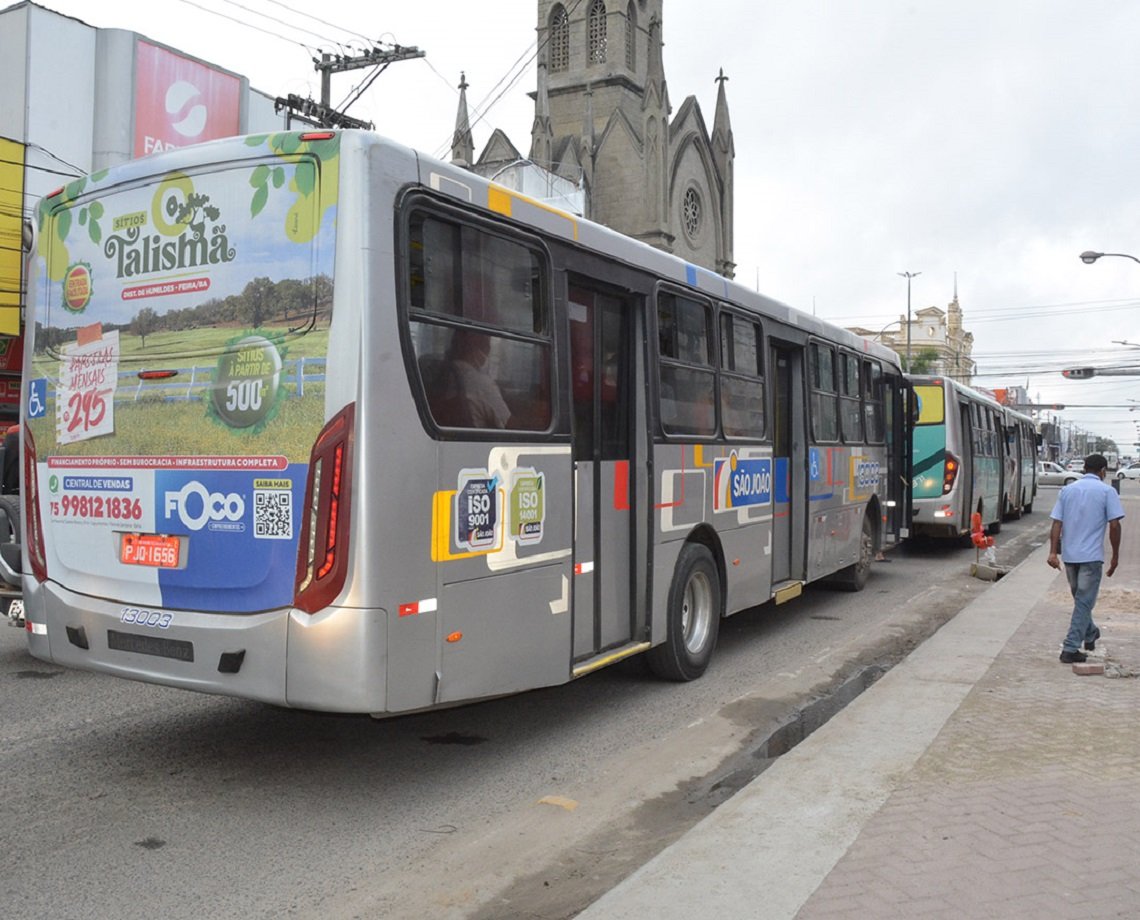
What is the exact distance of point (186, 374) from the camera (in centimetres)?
514

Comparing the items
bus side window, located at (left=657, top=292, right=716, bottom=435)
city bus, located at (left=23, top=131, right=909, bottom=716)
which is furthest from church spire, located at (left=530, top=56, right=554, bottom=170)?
city bus, located at (left=23, top=131, right=909, bottom=716)

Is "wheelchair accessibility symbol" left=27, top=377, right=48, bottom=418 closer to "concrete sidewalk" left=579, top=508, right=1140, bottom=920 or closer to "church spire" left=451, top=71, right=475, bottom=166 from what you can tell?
"concrete sidewalk" left=579, top=508, right=1140, bottom=920

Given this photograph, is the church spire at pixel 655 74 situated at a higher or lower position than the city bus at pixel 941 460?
higher

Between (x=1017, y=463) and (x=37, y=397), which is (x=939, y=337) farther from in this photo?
(x=37, y=397)

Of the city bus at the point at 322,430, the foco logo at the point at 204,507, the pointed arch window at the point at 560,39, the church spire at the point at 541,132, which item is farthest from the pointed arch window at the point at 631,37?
the foco logo at the point at 204,507

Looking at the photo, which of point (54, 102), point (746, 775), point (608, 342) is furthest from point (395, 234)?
point (54, 102)

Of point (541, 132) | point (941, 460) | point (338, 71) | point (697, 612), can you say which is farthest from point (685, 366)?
point (541, 132)

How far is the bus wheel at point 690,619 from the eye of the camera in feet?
24.8

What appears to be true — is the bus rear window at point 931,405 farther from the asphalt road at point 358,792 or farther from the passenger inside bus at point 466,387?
the passenger inside bus at point 466,387

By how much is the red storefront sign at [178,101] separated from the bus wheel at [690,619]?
1899cm

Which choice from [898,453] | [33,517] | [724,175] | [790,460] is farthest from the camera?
[724,175]

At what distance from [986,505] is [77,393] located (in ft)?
63.4

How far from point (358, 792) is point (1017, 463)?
84.3ft

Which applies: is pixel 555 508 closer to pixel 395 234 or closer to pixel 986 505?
pixel 395 234
